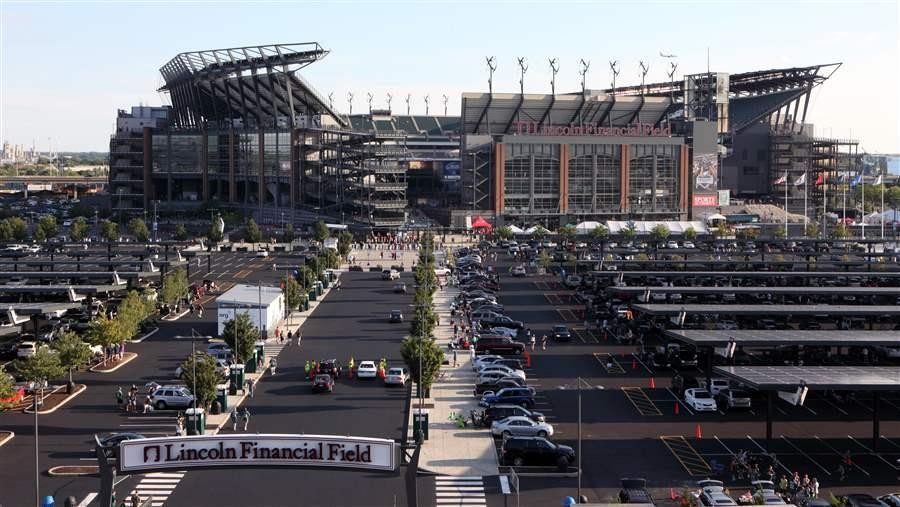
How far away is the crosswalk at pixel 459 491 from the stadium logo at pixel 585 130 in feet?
335

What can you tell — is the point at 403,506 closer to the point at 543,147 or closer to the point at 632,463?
the point at 632,463

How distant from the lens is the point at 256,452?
61.1 ft

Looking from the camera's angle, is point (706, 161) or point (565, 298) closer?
point (565, 298)

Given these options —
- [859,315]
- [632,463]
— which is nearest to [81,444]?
[632,463]

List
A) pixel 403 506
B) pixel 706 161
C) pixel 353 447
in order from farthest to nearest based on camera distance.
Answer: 1. pixel 706 161
2. pixel 403 506
3. pixel 353 447

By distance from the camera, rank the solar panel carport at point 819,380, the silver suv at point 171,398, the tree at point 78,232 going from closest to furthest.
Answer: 1. the solar panel carport at point 819,380
2. the silver suv at point 171,398
3. the tree at point 78,232

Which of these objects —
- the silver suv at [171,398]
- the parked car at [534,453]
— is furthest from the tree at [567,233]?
the parked car at [534,453]

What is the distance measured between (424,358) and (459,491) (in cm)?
1036

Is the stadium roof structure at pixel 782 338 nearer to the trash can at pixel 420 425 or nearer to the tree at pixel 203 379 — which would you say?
the trash can at pixel 420 425

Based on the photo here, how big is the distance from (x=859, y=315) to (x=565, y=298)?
26.4 metres

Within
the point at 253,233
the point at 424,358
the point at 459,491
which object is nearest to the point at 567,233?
the point at 253,233

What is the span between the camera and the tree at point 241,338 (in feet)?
142

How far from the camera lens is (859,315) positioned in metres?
47.5

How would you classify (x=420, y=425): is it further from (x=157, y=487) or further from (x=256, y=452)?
(x=256, y=452)
